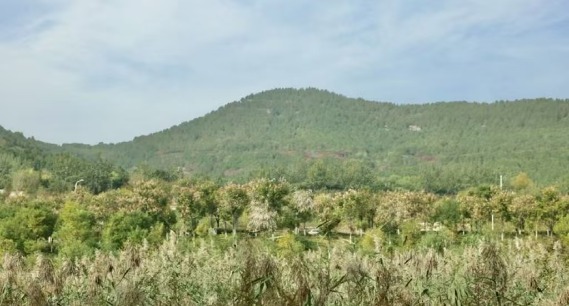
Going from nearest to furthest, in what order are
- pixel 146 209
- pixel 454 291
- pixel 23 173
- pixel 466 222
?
1. pixel 454 291
2. pixel 146 209
3. pixel 466 222
4. pixel 23 173

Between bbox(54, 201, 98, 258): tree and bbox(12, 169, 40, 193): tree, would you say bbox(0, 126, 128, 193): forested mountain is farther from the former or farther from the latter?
bbox(54, 201, 98, 258): tree

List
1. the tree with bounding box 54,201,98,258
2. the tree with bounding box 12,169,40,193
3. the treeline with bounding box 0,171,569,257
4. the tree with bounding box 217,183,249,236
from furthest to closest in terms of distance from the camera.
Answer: the tree with bounding box 12,169,40,193
the tree with bounding box 217,183,249,236
the treeline with bounding box 0,171,569,257
the tree with bounding box 54,201,98,258

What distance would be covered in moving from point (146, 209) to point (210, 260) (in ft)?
224

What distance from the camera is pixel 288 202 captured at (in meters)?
81.2

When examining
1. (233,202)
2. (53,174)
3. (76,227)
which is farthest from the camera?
(53,174)

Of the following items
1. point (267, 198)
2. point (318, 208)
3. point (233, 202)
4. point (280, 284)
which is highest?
point (280, 284)

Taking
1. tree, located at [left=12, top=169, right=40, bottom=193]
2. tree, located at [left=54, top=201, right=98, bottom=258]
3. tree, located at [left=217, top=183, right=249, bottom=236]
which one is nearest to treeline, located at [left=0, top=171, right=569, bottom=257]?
tree, located at [left=217, top=183, right=249, bottom=236]

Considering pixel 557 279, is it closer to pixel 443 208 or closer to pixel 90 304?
pixel 90 304

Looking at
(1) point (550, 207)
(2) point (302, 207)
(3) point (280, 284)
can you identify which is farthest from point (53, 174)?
(3) point (280, 284)

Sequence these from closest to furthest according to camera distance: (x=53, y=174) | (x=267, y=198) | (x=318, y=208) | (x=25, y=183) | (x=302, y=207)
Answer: (x=267, y=198) → (x=302, y=207) → (x=318, y=208) → (x=25, y=183) → (x=53, y=174)

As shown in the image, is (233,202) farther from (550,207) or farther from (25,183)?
(25,183)

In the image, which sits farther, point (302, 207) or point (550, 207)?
point (302, 207)

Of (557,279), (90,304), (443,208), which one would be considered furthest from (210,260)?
(443,208)

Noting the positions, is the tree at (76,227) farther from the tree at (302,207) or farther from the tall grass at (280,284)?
the tall grass at (280,284)
